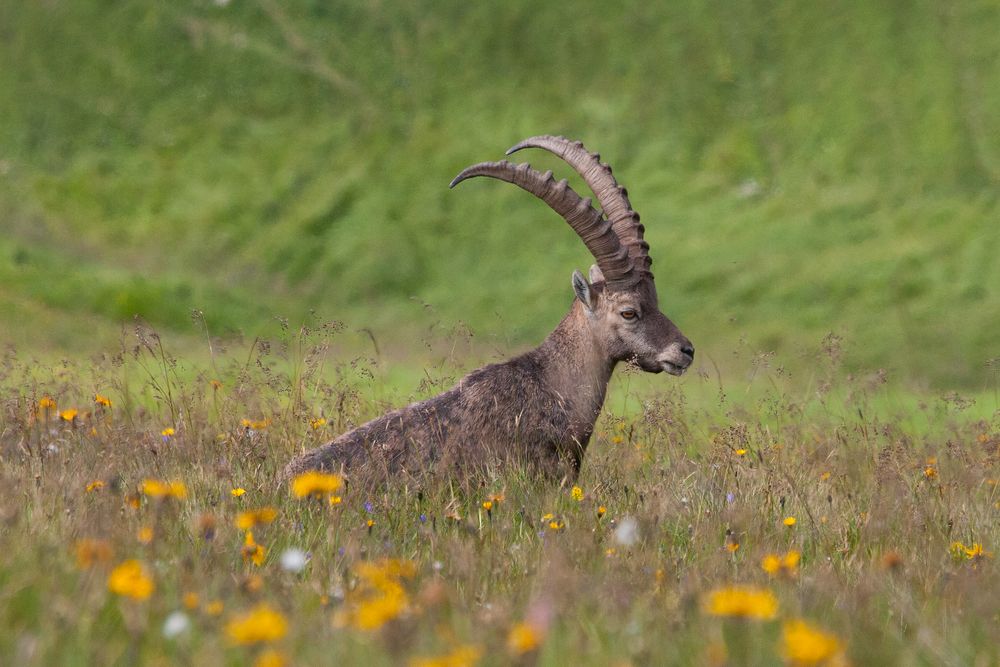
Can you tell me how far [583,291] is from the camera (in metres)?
7.85

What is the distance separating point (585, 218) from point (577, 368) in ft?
3.65

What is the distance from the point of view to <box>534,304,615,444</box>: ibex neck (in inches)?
294

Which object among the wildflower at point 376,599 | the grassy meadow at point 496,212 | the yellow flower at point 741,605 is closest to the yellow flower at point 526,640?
the wildflower at point 376,599

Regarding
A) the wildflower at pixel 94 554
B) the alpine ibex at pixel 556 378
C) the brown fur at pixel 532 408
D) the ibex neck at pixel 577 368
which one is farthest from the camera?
the ibex neck at pixel 577 368

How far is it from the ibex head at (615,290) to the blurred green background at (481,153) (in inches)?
1385

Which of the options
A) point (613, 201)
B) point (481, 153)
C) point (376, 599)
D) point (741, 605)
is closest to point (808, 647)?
point (741, 605)

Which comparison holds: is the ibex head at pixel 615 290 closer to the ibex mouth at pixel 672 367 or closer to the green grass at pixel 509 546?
the ibex mouth at pixel 672 367

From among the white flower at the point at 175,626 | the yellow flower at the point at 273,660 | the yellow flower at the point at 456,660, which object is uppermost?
the yellow flower at the point at 456,660

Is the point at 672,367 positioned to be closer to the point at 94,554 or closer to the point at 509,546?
the point at 509,546

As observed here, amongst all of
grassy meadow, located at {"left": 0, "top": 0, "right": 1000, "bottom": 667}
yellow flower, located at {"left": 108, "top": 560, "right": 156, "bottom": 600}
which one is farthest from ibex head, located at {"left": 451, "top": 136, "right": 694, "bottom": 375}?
yellow flower, located at {"left": 108, "top": 560, "right": 156, "bottom": 600}

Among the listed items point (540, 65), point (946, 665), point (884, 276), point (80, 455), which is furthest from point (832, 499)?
point (540, 65)

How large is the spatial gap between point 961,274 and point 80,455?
45455mm

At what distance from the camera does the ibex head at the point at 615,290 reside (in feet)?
25.4

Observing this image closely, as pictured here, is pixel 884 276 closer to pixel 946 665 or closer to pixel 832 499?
pixel 832 499
